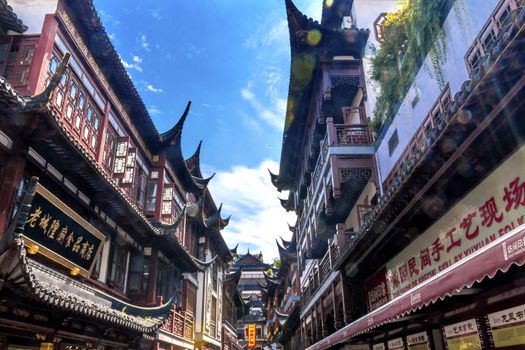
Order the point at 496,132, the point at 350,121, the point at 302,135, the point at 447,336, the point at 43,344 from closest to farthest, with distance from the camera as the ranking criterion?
the point at 496,132 → the point at 447,336 → the point at 43,344 → the point at 350,121 → the point at 302,135

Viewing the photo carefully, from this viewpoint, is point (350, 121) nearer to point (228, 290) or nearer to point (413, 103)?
point (413, 103)

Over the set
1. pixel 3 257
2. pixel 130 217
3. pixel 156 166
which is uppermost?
pixel 156 166

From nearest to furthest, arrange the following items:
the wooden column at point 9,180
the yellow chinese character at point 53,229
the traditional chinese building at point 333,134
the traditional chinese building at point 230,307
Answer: the wooden column at point 9,180 < the yellow chinese character at point 53,229 < the traditional chinese building at point 333,134 < the traditional chinese building at point 230,307

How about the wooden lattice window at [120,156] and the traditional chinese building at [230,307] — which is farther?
the traditional chinese building at [230,307]

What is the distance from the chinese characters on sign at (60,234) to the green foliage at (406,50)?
8057 mm

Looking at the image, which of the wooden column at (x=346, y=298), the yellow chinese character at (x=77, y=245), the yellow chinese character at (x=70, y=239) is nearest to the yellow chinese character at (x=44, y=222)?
the yellow chinese character at (x=70, y=239)

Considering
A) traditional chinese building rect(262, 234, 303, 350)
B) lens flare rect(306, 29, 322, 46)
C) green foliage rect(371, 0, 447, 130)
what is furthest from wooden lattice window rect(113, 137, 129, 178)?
traditional chinese building rect(262, 234, 303, 350)

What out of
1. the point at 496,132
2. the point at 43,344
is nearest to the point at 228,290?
the point at 43,344

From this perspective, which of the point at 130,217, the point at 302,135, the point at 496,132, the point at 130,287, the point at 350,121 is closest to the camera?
the point at 496,132

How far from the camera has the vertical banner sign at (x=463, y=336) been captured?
571cm

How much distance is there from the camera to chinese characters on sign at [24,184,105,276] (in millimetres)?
8047

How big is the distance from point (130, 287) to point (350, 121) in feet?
32.7

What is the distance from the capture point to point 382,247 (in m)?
8.90

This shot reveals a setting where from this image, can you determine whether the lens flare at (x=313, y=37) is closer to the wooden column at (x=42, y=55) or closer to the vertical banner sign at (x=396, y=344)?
the wooden column at (x=42, y=55)
